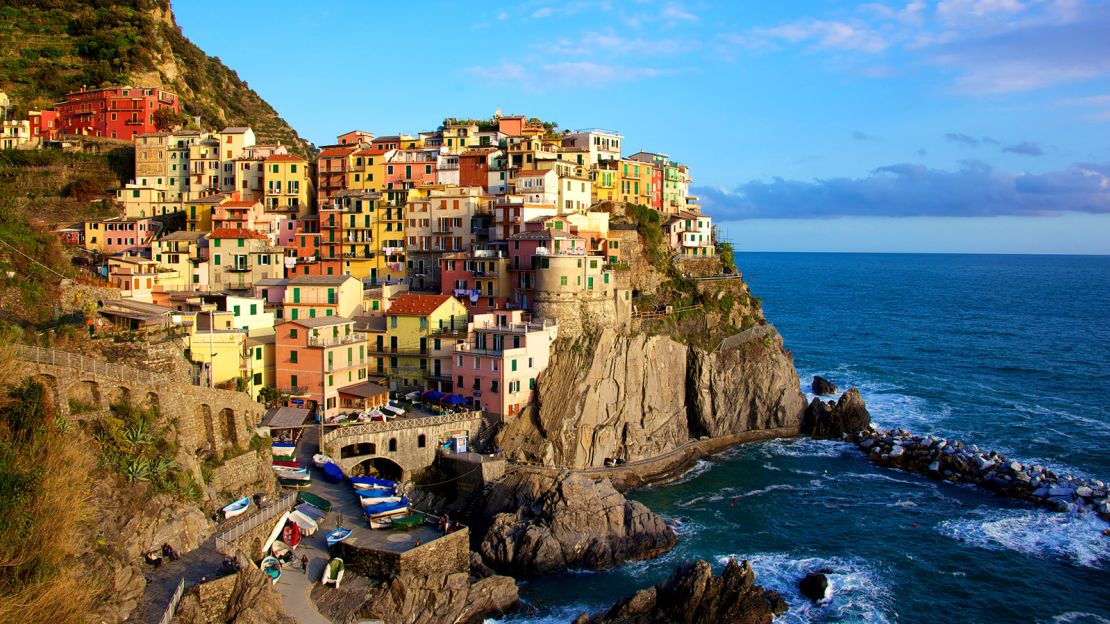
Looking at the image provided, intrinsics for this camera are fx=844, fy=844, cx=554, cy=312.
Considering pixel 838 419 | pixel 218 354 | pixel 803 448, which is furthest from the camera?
pixel 838 419

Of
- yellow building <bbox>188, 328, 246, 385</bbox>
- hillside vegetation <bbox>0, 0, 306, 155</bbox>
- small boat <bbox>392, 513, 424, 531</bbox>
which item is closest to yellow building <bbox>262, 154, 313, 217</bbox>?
hillside vegetation <bbox>0, 0, 306, 155</bbox>

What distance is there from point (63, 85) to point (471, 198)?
52906 millimetres

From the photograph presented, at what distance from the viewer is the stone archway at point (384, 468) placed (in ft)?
141

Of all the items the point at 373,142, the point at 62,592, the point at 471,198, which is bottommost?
the point at 62,592

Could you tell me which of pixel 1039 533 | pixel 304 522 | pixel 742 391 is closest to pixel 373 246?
pixel 742 391

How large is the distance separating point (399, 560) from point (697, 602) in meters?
11.4

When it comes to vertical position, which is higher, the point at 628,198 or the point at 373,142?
the point at 373,142

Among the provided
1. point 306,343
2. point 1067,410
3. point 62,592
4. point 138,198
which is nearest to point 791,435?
point 1067,410

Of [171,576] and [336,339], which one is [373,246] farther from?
[171,576]

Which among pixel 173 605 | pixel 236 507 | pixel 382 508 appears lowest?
pixel 382 508

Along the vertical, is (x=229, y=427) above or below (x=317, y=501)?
above

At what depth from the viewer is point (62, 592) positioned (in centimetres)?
1947

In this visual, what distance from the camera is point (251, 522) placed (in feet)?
102

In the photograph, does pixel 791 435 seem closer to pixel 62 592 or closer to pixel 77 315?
pixel 77 315
